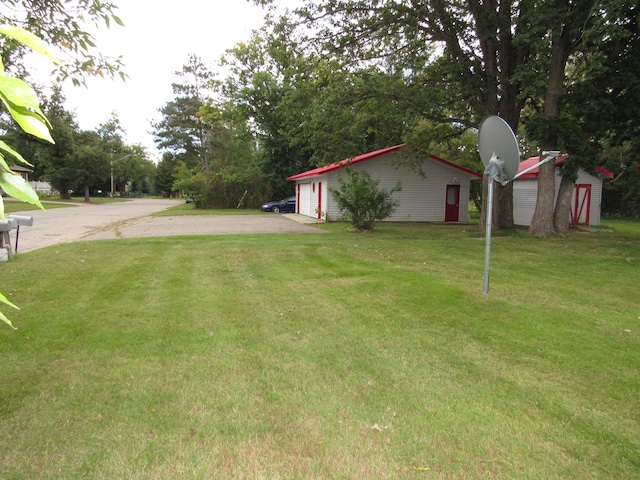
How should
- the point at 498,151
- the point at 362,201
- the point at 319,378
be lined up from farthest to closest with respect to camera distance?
1. the point at 362,201
2. the point at 498,151
3. the point at 319,378

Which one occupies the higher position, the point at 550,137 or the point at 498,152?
the point at 550,137

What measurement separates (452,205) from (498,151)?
18.7m

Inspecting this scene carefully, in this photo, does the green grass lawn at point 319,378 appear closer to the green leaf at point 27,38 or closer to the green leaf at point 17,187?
the green leaf at point 17,187

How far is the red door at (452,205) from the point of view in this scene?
77.8 ft

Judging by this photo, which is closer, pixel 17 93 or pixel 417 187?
pixel 17 93

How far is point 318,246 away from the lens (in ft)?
39.4

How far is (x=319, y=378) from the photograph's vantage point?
3.54m

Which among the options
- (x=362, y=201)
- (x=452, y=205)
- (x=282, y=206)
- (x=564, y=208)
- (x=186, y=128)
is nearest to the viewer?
(x=564, y=208)

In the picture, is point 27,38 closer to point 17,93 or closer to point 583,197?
point 17,93

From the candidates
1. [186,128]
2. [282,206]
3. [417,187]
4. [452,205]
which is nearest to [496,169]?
[417,187]

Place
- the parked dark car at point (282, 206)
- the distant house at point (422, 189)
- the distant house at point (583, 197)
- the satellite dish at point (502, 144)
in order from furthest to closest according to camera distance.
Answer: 1. the parked dark car at point (282, 206)
2. the distant house at point (422, 189)
3. the distant house at point (583, 197)
4. the satellite dish at point (502, 144)

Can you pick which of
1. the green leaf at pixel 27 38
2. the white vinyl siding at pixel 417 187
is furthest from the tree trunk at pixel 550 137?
the green leaf at pixel 27 38

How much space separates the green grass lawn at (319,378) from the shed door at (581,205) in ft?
55.6

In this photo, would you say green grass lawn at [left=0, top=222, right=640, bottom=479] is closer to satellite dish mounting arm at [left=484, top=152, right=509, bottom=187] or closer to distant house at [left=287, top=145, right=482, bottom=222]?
satellite dish mounting arm at [left=484, top=152, right=509, bottom=187]
